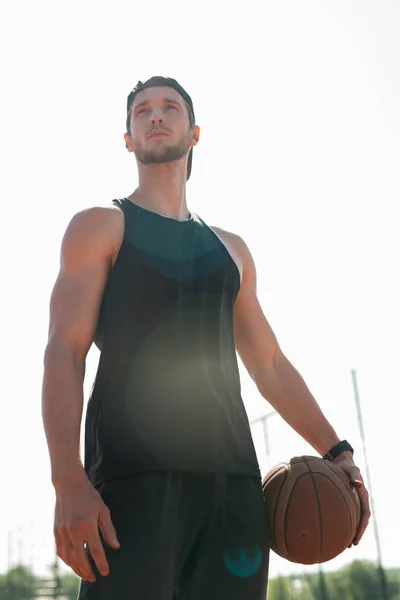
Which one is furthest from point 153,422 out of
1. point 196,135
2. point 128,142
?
point 196,135

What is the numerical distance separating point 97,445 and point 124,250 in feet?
2.14

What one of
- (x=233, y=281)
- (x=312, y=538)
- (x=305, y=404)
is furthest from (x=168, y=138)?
(x=312, y=538)

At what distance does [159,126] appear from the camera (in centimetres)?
299

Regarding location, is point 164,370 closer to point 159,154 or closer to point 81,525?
point 81,525

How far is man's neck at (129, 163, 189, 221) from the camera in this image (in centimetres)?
294

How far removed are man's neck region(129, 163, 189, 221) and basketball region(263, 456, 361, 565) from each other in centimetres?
111

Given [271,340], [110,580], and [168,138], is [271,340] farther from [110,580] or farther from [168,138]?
[110,580]

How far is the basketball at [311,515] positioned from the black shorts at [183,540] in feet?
0.25

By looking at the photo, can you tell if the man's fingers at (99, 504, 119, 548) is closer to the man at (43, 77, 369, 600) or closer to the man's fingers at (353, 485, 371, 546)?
the man at (43, 77, 369, 600)

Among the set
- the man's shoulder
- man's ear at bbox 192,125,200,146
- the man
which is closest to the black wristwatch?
the man

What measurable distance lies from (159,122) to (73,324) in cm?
101

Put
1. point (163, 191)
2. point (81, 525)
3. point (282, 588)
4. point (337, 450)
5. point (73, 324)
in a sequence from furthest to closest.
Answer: point (282, 588) → point (163, 191) → point (337, 450) → point (73, 324) → point (81, 525)

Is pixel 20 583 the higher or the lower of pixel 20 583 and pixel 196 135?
the lower

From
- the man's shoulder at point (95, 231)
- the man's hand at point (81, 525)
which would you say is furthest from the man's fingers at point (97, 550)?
the man's shoulder at point (95, 231)
